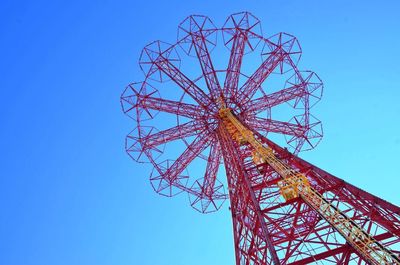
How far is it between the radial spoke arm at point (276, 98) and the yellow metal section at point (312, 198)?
2.22m

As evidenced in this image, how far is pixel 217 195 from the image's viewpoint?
22.6m

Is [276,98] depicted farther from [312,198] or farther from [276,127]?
[312,198]

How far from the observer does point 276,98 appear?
869 inches

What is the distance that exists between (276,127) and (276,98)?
1428mm

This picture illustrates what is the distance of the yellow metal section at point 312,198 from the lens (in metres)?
11.0

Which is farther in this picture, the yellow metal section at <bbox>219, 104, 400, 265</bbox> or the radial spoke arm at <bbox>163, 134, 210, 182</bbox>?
the radial spoke arm at <bbox>163, 134, 210, 182</bbox>

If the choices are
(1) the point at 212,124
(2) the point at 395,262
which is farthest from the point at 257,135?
(2) the point at 395,262

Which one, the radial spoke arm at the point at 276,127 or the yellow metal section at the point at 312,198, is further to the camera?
the radial spoke arm at the point at 276,127

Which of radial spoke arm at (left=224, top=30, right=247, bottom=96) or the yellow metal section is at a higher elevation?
radial spoke arm at (left=224, top=30, right=247, bottom=96)

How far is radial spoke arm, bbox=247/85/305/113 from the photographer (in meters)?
21.9

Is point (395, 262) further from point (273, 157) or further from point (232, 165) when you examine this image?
point (232, 165)

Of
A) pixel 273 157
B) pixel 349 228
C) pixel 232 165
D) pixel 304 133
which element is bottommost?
pixel 349 228

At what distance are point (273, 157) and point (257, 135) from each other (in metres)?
2.73

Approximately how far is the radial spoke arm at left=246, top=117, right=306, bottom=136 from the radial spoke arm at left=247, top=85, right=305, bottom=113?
2.29 feet
